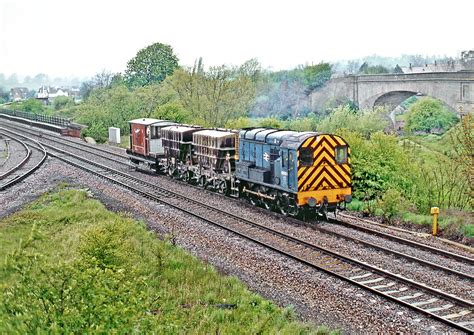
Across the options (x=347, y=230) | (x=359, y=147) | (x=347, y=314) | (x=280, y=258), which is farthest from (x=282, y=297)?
(x=359, y=147)

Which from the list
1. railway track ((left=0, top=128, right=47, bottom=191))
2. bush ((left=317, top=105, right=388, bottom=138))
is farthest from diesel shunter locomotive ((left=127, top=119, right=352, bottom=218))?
bush ((left=317, top=105, right=388, bottom=138))

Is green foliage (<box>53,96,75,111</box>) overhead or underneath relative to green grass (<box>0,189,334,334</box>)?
overhead

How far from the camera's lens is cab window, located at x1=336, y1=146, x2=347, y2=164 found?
20.3 m

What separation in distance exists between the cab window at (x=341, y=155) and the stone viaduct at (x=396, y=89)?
29228mm

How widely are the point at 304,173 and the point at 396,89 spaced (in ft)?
152

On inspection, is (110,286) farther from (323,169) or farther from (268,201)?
(268,201)

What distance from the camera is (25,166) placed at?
119 feet

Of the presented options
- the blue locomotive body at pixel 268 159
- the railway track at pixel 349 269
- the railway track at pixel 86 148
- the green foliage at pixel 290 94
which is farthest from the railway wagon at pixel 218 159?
the green foliage at pixel 290 94

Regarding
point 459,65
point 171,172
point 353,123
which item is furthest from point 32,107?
point 171,172

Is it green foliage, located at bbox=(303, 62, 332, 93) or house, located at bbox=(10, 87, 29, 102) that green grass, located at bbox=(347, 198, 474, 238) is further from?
house, located at bbox=(10, 87, 29, 102)

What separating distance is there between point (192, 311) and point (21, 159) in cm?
3260

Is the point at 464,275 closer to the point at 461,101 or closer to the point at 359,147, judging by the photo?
the point at 359,147

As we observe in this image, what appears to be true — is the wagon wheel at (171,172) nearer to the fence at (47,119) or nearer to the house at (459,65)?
the fence at (47,119)

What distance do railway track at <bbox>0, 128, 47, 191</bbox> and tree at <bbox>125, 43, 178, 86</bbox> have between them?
3498 centimetres
